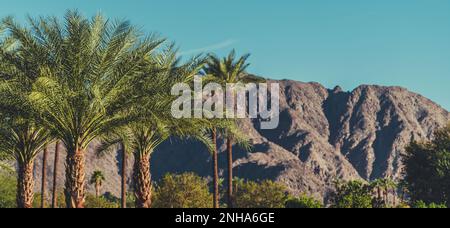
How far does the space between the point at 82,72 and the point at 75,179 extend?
4.49 meters

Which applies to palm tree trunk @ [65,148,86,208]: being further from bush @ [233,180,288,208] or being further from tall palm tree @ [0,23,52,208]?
bush @ [233,180,288,208]

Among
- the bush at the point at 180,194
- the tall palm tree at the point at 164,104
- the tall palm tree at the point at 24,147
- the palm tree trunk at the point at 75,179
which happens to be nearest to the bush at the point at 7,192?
the bush at the point at 180,194

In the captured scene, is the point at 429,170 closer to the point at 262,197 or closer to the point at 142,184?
the point at 262,197

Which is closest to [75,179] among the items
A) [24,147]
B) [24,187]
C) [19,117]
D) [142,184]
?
[19,117]

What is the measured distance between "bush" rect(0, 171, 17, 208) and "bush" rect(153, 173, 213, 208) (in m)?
15.0

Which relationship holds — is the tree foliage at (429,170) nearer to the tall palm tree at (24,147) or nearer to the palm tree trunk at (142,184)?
the palm tree trunk at (142,184)

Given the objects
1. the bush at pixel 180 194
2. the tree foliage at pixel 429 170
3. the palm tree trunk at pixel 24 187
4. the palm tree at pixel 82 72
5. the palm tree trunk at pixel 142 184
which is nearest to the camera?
the palm tree at pixel 82 72

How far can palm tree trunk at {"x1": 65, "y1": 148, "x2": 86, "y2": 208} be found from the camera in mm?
23109

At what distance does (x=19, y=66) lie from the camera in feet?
72.8

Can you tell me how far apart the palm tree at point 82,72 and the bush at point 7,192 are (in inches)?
1696

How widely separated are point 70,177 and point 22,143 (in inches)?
170

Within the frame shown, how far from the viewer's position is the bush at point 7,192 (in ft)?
204
